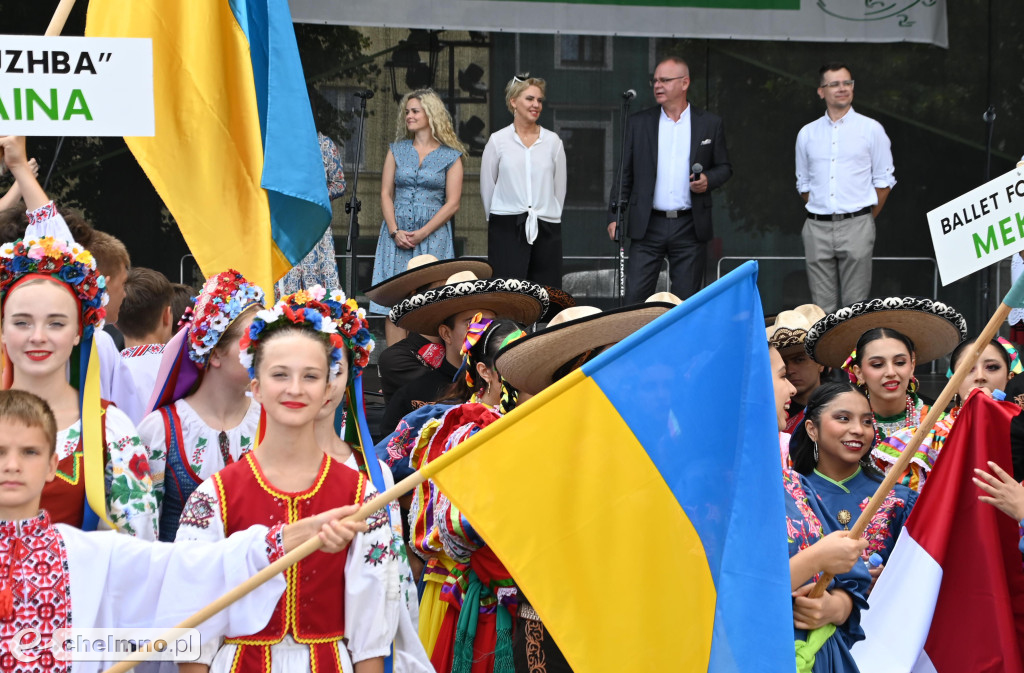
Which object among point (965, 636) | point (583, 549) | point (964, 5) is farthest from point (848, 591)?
point (964, 5)

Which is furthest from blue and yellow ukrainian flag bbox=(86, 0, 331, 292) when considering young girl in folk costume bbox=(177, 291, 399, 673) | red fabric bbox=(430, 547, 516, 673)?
young girl in folk costume bbox=(177, 291, 399, 673)

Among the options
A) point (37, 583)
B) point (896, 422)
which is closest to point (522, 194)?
point (896, 422)

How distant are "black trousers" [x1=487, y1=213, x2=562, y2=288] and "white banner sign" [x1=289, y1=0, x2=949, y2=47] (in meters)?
2.50

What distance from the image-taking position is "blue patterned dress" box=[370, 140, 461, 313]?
877 cm

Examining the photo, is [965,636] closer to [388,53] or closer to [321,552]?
[321,552]

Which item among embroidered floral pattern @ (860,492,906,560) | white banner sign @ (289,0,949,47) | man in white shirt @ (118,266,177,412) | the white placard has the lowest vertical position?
embroidered floral pattern @ (860,492,906,560)

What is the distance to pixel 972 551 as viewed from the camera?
4812 mm

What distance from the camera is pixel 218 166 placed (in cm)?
511

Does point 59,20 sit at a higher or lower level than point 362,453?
higher

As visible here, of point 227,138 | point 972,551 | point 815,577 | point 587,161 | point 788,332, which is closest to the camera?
point 815,577

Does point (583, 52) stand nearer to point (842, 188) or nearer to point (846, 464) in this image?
point (842, 188)

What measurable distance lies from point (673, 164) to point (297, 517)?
6.01m

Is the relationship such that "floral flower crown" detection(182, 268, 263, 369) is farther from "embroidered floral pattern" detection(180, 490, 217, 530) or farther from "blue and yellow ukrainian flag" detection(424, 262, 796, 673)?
"blue and yellow ukrainian flag" detection(424, 262, 796, 673)

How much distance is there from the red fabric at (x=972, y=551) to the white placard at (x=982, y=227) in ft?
3.40
